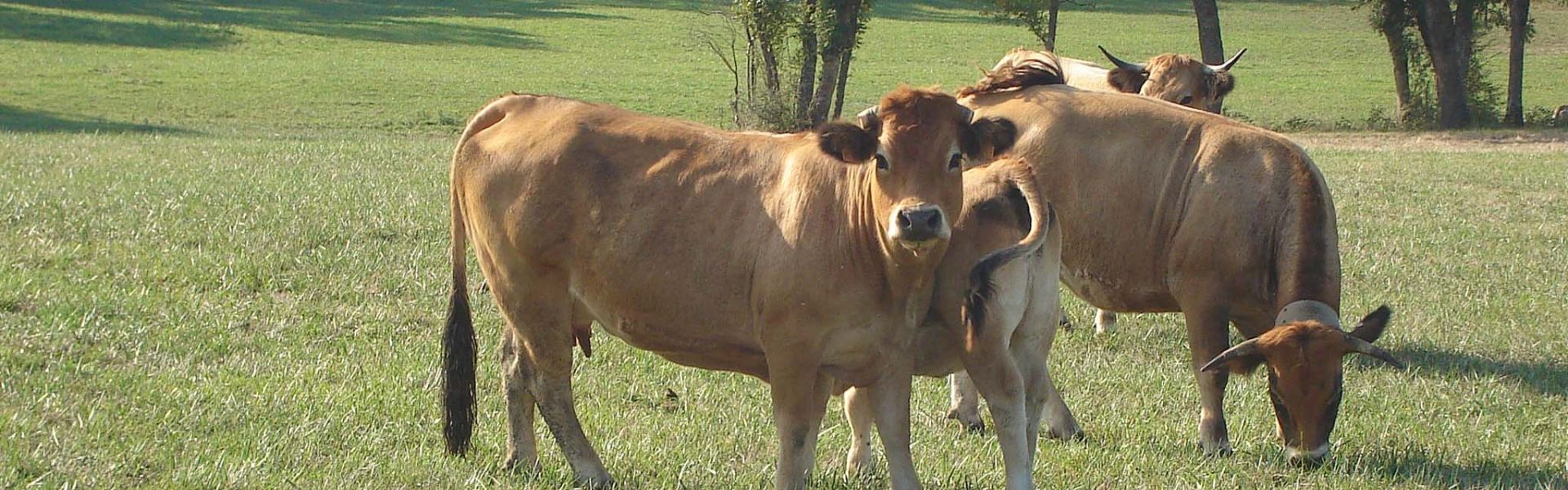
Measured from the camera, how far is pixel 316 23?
6150cm

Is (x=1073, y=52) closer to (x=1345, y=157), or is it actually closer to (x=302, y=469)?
(x=1345, y=157)

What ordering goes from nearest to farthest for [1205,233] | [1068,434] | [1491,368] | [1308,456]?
[1308,456]
[1068,434]
[1205,233]
[1491,368]

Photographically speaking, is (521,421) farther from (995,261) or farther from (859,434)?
(995,261)

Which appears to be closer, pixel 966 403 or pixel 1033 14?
pixel 966 403

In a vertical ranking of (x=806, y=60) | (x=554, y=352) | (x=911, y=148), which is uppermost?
(x=911, y=148)

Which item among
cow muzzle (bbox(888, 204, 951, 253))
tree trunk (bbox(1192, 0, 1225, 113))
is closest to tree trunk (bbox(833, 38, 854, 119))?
tree trunk (bbox(1192, 0, 1225, 113))

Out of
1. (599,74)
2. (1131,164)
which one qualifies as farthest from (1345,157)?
(599,74)

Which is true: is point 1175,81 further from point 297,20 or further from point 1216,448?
point 297,20

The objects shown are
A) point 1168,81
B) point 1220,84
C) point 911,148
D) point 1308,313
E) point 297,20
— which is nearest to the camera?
point 911,148

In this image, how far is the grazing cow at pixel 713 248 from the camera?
20.9 feet

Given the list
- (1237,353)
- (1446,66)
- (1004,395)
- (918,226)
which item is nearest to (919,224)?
(918,226)

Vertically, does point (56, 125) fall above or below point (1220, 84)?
below

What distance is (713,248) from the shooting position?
6.74m

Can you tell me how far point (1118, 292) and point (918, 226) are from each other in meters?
3.78
